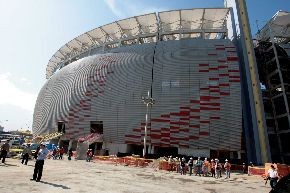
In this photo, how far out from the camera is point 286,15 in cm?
5006

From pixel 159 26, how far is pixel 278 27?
23730 millimetres

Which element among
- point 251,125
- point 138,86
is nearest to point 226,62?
point 251,125

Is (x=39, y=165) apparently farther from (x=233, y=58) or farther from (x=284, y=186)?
(x=233, y=58)

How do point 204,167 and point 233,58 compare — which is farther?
point 233,58

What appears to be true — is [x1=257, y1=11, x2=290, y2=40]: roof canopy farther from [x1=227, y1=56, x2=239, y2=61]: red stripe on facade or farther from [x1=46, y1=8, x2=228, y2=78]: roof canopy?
[x1=227, y1=56, x2=239, y2=61]: red stripe on facade

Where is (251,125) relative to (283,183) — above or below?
above

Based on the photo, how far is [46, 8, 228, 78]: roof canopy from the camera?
48.1 metres

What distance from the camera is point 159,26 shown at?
1992 inches

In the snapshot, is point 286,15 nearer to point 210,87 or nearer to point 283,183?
point 210,87

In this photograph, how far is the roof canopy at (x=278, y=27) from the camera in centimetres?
4975

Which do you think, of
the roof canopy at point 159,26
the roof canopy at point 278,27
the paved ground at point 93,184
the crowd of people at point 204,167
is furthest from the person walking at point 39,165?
the roof canopy at point 278,27

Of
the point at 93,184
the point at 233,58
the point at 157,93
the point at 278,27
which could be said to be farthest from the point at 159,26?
the point at 93,184

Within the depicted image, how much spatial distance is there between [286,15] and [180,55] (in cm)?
2344

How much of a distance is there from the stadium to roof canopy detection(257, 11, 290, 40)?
7.79 metres
